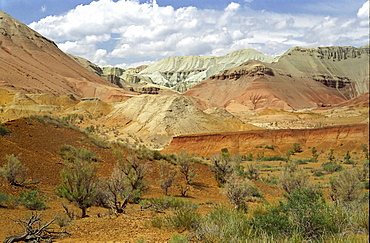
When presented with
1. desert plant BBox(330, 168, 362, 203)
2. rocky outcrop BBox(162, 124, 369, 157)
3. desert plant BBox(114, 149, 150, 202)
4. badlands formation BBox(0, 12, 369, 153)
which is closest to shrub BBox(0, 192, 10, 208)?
desert plant BBox(114, 149, 150, 202)

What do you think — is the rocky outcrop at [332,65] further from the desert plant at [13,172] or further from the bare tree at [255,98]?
the desert plant at [13,172]

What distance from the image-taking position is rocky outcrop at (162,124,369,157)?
138ft

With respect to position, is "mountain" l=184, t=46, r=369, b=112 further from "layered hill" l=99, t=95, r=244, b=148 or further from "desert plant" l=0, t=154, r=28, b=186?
"desert plant" l=0, t=154, r=28, b=186

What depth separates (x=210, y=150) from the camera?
140ft

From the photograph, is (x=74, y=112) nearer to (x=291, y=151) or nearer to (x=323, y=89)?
(x=291, y=151)

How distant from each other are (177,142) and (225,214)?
120 feet

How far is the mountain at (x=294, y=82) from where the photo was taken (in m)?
112

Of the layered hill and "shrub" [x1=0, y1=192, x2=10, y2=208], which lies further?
the layered hill

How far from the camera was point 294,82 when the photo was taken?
4919 inches

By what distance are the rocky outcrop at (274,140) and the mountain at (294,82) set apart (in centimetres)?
5844

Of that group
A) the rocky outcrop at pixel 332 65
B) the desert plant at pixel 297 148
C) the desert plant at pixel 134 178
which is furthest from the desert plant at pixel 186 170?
the rocky outcrop at pixel 332 65

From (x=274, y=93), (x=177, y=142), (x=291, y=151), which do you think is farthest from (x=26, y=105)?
(x=274, y=93)

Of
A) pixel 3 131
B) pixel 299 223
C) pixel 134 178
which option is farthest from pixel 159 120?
pixel 299 223

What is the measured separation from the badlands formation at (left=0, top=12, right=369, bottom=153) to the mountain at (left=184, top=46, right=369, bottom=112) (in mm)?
388
